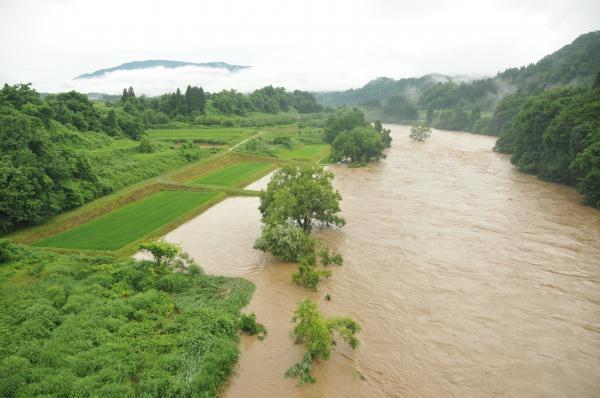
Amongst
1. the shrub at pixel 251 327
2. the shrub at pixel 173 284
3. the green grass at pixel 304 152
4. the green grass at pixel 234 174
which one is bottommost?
the shrub at pixel 251 327

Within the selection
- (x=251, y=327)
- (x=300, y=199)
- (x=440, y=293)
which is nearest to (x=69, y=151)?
(x=300, y=199)

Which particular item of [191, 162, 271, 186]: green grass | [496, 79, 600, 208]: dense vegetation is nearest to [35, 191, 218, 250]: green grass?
[191, 162, 271, 186]: green grass

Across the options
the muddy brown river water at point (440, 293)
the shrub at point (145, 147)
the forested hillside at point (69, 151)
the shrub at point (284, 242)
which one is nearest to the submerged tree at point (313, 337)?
the muddy brown river water at point (440, 293)

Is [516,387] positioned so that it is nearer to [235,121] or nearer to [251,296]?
[251,296]

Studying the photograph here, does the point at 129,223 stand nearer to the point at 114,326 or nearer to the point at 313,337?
the point at 114,326

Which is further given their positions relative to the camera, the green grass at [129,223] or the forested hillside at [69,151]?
the forested hillside at [69,151]

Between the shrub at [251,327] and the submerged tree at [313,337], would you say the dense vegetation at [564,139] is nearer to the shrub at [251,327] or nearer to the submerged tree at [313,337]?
the submerged tree at [313,337]
